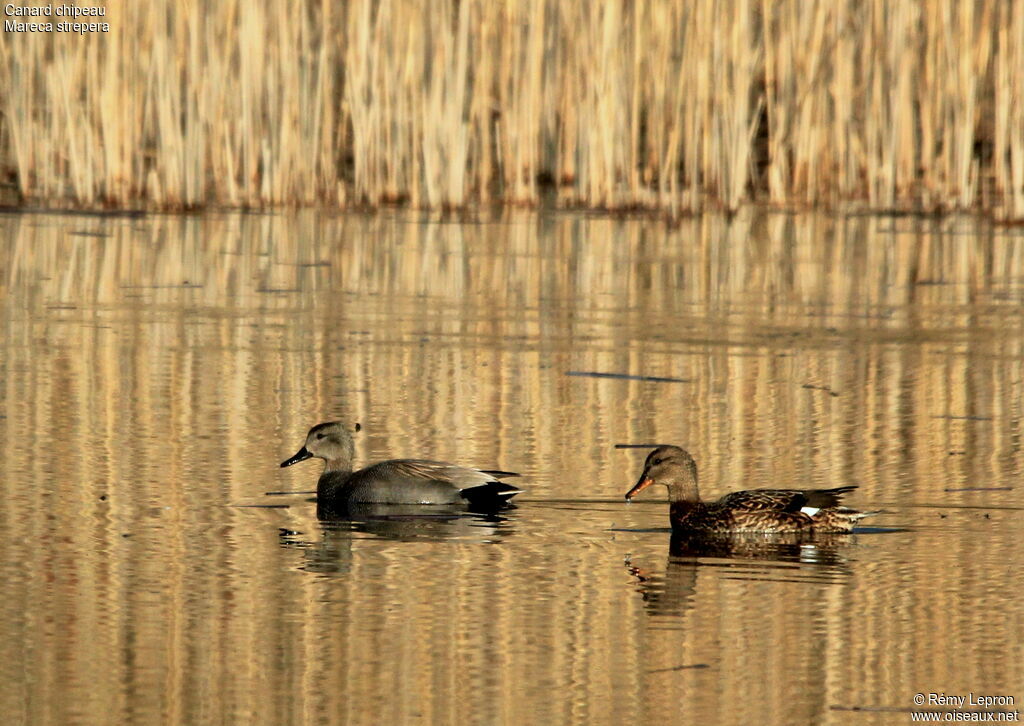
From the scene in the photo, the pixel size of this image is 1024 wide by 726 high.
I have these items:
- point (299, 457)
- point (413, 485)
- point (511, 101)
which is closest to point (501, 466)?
point (413, 485)

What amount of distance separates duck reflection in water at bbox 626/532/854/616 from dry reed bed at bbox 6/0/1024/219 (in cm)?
846

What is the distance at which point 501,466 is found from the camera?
6.36m

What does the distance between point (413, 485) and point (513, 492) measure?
305 mm

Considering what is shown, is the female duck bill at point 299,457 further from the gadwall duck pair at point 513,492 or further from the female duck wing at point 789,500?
the female duck wing at point 789,500

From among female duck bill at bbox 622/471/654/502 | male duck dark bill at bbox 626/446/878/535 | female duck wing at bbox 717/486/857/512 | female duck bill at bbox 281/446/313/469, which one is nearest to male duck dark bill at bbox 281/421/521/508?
female duck bill at bbox 281/446/313/469

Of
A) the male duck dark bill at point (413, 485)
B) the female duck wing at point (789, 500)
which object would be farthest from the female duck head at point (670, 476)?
the male duck dark bill at point (413, 485)

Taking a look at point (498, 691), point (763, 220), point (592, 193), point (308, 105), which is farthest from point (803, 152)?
point (498, 691)

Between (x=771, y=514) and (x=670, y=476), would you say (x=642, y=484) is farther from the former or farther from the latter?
(x=771, y=514)

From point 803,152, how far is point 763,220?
662mm

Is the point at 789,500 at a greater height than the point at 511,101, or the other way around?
the point at 511,101

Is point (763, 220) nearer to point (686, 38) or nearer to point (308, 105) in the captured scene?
point (686, 38)

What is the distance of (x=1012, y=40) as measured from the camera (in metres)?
13.9

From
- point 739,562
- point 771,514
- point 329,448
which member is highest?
point 329,448

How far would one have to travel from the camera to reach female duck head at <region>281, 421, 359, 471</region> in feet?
20.7
